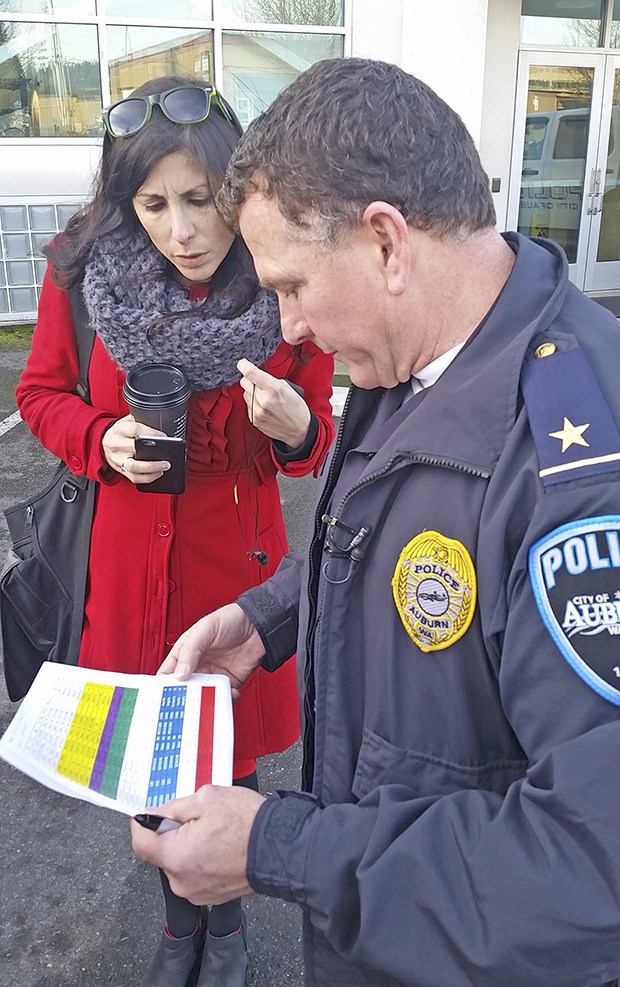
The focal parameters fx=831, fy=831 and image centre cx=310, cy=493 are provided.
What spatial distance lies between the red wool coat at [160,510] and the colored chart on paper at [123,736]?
0.39 m

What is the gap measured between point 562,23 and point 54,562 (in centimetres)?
970

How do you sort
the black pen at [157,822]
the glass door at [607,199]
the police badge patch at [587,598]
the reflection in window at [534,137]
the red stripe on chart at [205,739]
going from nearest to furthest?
the police badge patch at [587,598] → the black pen at [157,822] → the red stripe on chart at [205,739] → the reflection in window at [534,137] → the glass door at [607,199]

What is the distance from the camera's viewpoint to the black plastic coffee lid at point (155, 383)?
6.02 feet

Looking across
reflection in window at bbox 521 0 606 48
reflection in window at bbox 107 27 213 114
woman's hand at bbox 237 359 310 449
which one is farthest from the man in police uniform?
reflection in window at bbox 521 0 606 48

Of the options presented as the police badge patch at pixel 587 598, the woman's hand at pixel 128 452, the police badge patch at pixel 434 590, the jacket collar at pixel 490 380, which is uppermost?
the jacket collar at pixel 490 380

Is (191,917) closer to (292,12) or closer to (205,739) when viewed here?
(205,739)

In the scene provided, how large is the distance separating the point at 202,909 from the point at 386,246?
74.8 inches

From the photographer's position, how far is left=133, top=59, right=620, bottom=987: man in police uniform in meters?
0.91

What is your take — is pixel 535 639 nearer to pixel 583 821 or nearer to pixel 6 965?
pixel 583 821

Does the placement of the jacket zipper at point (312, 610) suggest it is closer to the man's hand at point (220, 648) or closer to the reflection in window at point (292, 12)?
the man's hand at point (220, 648)

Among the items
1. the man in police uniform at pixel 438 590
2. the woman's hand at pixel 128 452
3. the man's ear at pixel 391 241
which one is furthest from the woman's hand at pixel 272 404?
the man's ear at pixel 391 241

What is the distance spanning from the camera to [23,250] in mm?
8750

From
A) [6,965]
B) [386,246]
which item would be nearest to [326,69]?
[386,246]

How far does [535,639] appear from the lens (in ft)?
3.07
